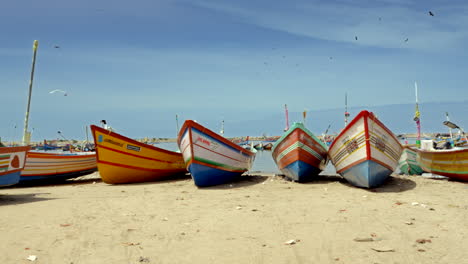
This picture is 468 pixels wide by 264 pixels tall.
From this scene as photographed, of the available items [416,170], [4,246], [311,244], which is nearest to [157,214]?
[4,246]

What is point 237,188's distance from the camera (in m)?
11.4

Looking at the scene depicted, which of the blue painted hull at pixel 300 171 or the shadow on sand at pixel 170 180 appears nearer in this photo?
the blue painted hull at pixel 300 171

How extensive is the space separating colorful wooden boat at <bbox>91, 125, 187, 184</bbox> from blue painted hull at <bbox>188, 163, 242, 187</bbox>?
2490 mm

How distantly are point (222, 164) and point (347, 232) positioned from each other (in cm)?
664

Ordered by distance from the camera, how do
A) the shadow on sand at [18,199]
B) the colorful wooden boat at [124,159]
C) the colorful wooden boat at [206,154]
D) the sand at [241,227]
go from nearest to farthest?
the sand at [241,227]
the shadow on sand at [18,199]
the colorful wooden boat at [206,154]
the colorful wooden boat at [124,159]

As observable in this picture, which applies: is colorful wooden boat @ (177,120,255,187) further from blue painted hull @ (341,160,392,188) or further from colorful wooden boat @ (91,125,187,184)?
blue painted hull @ (341,160,392,188)

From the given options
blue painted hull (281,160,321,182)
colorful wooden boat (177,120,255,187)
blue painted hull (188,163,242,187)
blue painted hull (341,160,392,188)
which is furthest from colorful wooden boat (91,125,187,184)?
blue painted hull (341,160,392,188)

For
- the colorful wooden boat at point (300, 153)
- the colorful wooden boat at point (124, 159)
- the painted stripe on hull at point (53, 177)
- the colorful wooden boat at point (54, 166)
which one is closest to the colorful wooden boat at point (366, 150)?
the colorful wooden boat at point (300, 153)

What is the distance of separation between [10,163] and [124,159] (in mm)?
4004

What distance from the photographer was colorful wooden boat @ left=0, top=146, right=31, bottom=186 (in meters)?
9.16

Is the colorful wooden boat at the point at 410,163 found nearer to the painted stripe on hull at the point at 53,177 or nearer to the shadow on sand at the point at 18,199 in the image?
the painted stripe on hull at the point at 53,177

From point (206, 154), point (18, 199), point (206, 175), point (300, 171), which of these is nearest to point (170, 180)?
point (206, 175)

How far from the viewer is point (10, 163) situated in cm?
941

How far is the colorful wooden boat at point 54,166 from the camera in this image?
13.5m
